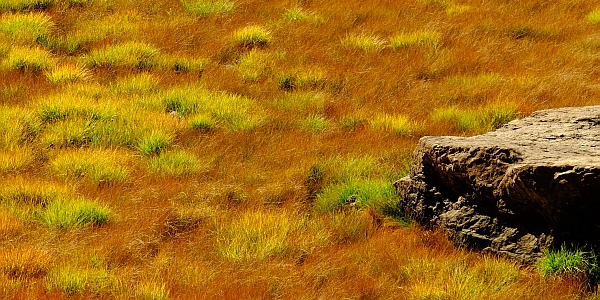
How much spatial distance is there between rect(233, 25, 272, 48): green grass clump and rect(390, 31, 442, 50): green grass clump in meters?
1.92

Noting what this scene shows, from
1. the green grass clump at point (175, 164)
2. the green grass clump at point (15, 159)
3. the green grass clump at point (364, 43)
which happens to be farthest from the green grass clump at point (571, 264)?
the green grass clump at point (364, 43)

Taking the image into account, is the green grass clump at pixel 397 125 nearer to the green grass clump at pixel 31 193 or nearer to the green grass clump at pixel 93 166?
the green grass clump at pixel 93 166

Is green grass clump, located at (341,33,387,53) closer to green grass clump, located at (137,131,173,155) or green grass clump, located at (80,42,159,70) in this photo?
green grass clump, located at (80,42,159,70)

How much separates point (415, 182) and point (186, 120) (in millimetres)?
3126

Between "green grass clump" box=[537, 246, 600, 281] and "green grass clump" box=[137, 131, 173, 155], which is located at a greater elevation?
"green grass clump" box=[537, 246, 600, 281]

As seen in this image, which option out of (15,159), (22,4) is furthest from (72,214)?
(22,4)

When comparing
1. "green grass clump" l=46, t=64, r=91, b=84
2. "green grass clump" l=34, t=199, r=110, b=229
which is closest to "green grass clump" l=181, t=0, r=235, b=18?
"green grass clump" l=46, t=64, r=91, b=84

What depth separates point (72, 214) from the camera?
244 inches

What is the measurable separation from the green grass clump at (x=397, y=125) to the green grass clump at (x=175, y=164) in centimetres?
222

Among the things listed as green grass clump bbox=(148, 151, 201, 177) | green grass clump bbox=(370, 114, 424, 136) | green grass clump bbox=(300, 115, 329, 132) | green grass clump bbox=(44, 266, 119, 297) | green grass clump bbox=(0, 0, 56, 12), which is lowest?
green grass clump bbox=(300, 115, 329, 132)

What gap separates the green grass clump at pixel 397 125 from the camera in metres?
8.42

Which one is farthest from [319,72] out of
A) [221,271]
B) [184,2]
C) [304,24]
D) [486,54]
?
[221,271]

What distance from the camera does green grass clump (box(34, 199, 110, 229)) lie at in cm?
609

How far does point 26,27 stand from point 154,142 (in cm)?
418
